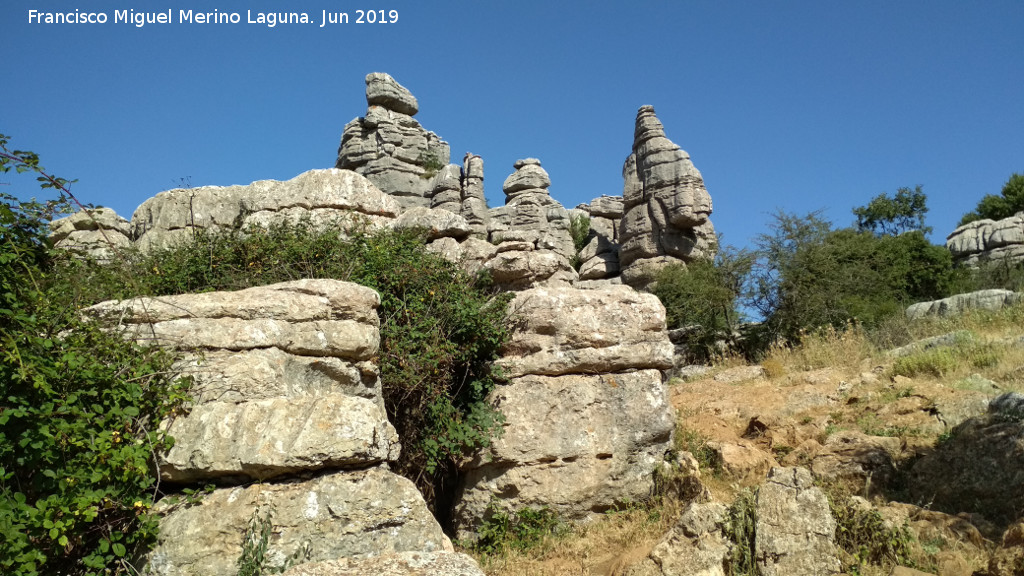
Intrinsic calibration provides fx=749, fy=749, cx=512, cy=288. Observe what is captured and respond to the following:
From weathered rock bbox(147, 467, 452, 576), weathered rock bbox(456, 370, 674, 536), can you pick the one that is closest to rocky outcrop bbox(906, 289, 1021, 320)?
weathered rock bbox(456, 370, 674, 536)

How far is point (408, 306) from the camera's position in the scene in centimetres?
713

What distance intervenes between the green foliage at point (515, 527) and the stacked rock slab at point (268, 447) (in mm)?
1635

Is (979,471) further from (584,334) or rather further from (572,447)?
(584,334)

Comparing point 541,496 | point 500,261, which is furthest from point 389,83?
point 541,496

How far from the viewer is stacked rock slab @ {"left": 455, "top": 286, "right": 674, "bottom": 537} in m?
6.92

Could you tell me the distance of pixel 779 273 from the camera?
20.2 metres

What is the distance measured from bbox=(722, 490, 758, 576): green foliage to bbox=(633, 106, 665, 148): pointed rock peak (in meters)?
26.9

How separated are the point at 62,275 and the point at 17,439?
1.99 metres

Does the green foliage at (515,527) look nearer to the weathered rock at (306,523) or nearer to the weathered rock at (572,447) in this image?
the weathered rock at (572,447)

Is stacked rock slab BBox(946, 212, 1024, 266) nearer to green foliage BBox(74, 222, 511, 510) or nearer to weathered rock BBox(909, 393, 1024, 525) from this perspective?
weathered rock BBox(909, 393, 1024, 525)

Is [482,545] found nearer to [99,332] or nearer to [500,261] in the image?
[500,261]

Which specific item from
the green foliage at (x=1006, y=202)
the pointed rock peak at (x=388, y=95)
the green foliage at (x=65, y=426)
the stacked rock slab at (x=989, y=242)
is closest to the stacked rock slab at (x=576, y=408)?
the green foliage at (x=65, y=426)

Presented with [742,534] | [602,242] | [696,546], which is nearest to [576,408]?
[696,546]

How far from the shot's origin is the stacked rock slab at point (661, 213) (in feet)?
94.4
